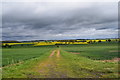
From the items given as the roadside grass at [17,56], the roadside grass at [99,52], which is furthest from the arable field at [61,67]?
the roadside grass at [99,52]

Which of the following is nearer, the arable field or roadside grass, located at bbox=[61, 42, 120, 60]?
the arable field

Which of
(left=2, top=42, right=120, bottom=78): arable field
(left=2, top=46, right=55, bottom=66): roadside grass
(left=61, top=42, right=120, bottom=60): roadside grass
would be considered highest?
(left=2, top=42, right=120, bottom=78): arable field

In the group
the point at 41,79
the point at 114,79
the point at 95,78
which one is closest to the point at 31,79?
the point at 41,79

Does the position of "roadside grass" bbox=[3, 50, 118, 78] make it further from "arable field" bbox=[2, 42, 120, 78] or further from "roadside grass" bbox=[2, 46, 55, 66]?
"roadside grass" bbox=[2, 46, 55, 66]

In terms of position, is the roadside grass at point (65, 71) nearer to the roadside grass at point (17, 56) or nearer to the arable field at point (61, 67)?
the arable field at point (61, 67)

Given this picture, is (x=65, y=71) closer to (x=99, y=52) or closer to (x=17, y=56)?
(x=17, y=56)

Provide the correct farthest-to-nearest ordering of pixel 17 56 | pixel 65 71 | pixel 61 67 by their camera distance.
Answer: pixel 17 56 < pixel 61 67 < pixel 65 71

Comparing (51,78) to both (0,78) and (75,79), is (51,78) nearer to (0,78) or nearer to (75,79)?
(75,79)

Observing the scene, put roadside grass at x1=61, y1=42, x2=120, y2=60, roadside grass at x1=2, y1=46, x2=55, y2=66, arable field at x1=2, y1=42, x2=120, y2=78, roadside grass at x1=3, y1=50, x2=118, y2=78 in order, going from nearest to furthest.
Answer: roadside grass at x1=3, y1=50, x2=118, y2=78 < arable field at x1=2, y1=42, x2=120, y2=78 < roadside grass at x1=2, y1=46, x2=55, y2=66 < roadside grass at x1=61, y1=42, x2=120, y2=60

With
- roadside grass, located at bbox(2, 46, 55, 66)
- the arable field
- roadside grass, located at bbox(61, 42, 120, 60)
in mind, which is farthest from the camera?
roadside grass, located at bbox(61, 42, 120, 60)

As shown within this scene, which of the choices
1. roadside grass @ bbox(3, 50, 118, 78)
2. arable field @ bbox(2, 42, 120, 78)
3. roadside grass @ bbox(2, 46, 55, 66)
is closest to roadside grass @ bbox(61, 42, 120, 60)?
arable field @ bbox(2, 42, 120, 78)

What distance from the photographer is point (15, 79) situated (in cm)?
1145

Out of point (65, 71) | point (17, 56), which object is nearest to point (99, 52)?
point (17, 56)

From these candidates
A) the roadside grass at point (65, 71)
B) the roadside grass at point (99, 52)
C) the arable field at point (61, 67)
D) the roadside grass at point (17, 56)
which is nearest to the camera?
the roadside grass at point (65, 71)
